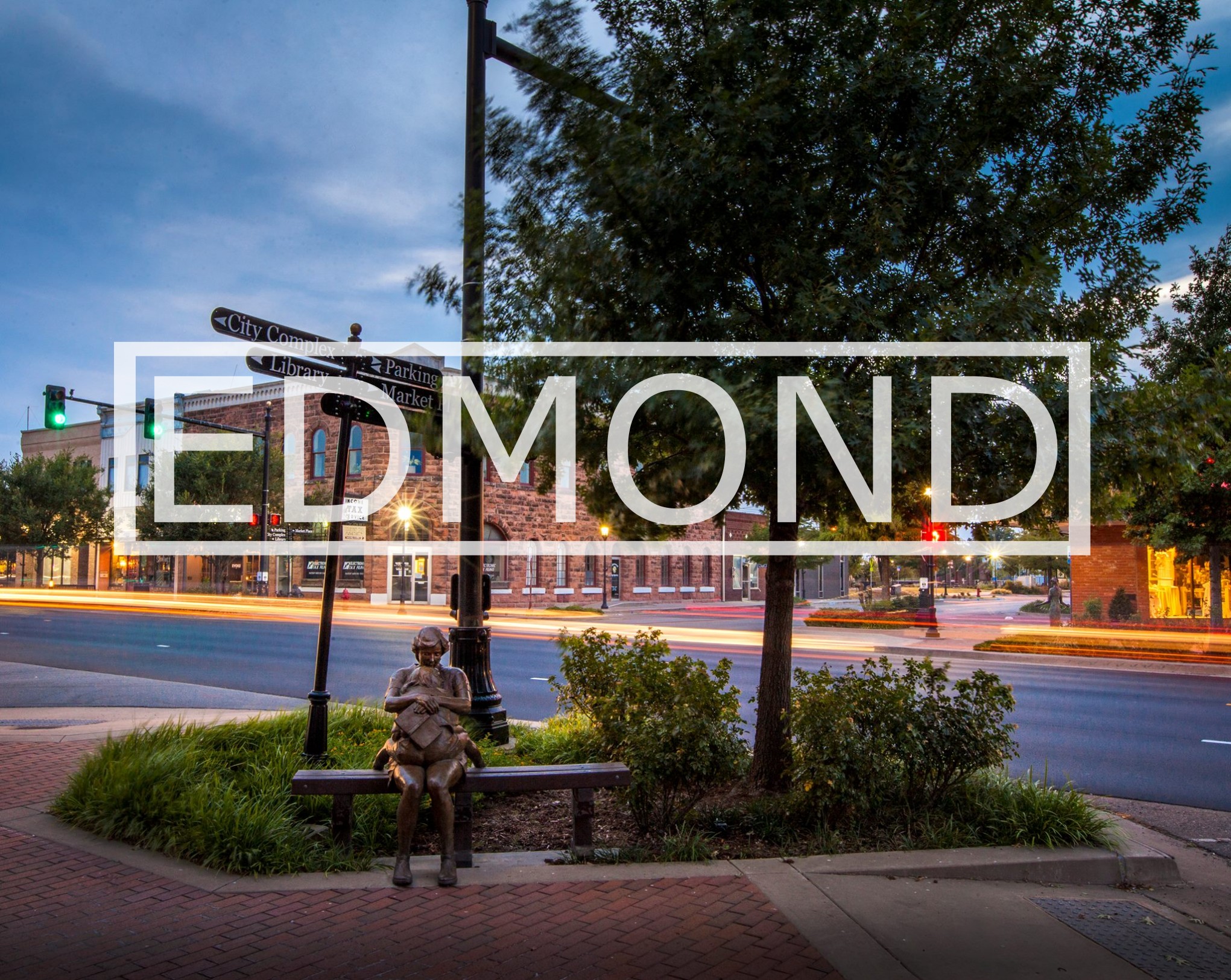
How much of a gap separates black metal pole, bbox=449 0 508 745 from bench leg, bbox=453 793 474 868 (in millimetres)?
2075

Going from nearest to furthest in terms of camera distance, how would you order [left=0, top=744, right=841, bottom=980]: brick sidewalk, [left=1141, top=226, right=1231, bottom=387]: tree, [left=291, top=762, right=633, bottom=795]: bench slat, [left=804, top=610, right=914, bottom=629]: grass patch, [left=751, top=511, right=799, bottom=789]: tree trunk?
[left=0, top=744, right=841, bottom=980]: brick sidewalk → [left=291, top=762, right=633, bottom=795]: bench slat → [left=751, top=511, right=799, bottom=789]: tree trunk → [left=1141, top=226, right=1231, bottom=387]: tree → [left=804, top=610, right=914, bottom=629]: grass patch

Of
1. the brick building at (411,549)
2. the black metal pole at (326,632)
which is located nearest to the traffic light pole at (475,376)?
the black metal pole at (326,632)

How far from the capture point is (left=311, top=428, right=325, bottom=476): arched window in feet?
128

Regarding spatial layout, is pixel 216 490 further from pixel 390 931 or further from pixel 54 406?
pixel 390 931

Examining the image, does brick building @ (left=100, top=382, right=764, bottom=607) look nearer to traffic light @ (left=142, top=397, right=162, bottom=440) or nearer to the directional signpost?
traffic light @ (left=142, top=397, right=162, bottom=440)

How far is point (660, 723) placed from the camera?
547 cm

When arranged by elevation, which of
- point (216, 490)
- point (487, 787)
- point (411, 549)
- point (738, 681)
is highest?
point (216, 490)

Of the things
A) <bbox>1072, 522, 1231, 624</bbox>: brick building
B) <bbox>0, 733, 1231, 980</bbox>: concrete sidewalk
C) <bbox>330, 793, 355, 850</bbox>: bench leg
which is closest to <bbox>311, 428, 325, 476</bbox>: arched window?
<bbox>1072, 522, 1231, 624</bbox>: brick building

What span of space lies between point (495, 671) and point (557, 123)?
35.8 ft

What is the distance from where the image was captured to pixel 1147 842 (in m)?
5.92

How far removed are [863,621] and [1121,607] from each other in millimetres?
8160

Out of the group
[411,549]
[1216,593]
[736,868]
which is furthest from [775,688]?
[411,549]

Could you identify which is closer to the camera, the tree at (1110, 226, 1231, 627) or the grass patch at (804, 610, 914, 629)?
the tree at (1110, 226, 1231, 627)

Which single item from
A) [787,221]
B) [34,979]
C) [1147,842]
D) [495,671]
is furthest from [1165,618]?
[34,979]
